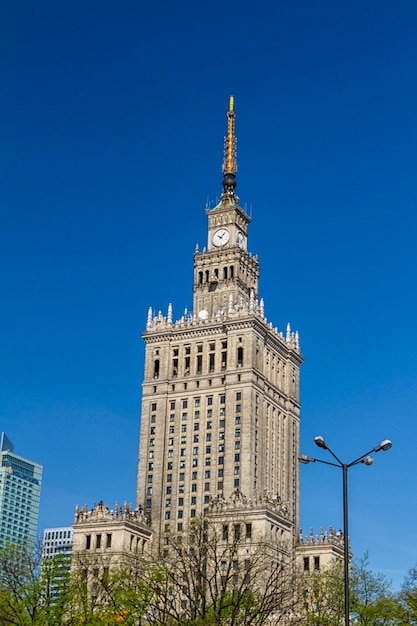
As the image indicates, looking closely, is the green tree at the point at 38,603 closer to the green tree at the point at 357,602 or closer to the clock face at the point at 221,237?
the green tree at the point at 357,602

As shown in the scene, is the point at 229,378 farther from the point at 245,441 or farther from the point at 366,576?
the point at 366,576

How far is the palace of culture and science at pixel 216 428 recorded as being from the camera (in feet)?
479

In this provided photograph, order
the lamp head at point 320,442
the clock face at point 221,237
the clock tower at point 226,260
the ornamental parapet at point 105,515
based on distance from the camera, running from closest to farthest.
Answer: the lamp head at point 320,442 → the ornamental parapet at point 105,515 → the clock tower at point 226,260 → the clock face at point 221,237

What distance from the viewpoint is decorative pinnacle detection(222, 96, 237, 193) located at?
184m

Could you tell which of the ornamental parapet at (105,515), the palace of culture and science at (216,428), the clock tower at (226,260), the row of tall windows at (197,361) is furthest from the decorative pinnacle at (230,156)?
the ornamental parapet at (105,515)

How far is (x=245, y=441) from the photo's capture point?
5896 inches

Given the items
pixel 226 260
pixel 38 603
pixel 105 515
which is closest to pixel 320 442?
pixel 38 603

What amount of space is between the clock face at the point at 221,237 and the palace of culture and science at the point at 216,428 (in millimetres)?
5275

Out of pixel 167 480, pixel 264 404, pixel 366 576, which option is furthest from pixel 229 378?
pixel 366 576

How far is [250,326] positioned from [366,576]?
60540mm

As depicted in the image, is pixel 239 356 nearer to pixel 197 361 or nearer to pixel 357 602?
pixel 197 361

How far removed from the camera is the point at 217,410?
155500 mm

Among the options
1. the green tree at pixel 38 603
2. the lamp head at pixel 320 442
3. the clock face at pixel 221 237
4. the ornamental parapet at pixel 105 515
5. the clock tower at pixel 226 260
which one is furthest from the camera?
the clock face at pixel 221 237

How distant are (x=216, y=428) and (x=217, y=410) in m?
3.02
